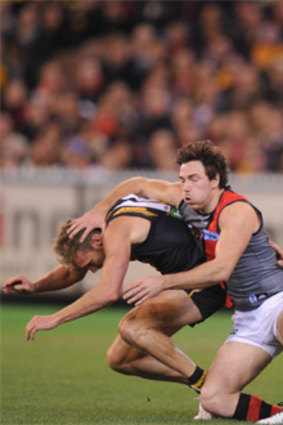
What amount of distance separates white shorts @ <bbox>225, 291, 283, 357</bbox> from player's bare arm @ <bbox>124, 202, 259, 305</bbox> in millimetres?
557

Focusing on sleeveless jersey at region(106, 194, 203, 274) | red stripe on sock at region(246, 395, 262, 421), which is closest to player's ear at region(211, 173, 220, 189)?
sleeveless jersey at region(106, 194, 203, 274)

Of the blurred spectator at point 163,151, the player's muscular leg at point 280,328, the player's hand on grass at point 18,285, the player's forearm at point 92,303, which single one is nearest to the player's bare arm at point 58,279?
the player's hand on grass at point 18,285

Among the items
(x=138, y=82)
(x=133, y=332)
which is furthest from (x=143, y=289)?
(x=138, y=82)

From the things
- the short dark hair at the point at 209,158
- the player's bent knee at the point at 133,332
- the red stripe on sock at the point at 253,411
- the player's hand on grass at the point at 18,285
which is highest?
the short dark hair at the point at 209,158

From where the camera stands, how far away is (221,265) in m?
5.83

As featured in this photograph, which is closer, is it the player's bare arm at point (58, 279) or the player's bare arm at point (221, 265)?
the player's bare arm at point (221, 265)

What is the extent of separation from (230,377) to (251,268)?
0.74m

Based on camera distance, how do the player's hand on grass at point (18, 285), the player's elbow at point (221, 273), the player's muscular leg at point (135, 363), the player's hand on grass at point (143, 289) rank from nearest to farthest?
1. the player's hand on grass at point (143, 289)
2. the player's elbow at point (221, 273)
3. the player's hand on grass at point (18, 285)
4. the player's muscular leg at point (135, 363)

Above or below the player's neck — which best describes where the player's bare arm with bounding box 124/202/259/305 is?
below

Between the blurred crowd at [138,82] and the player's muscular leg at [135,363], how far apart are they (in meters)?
6.78

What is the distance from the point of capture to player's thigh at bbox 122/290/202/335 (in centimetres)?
670

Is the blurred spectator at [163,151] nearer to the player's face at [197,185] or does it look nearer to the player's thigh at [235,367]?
the player's face at [197,185]

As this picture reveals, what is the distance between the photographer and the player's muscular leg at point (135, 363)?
22.4ft

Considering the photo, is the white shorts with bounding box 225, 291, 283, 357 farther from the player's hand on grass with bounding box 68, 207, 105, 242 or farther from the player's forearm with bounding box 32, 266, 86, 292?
the player's forearm with bounding box 32, 266, 86, 292
